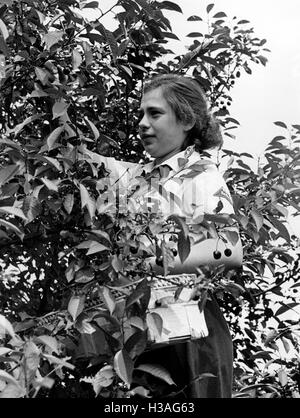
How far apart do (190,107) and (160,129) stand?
5.8 inches

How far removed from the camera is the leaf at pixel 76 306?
169 centimetres

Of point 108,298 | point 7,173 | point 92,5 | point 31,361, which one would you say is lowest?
point 31,361

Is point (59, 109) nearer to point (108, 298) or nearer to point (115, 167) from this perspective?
point (115, 167)

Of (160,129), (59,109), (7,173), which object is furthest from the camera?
(160,129)

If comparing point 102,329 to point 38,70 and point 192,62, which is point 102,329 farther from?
point 192,62

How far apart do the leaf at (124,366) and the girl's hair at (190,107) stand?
2.80 ft

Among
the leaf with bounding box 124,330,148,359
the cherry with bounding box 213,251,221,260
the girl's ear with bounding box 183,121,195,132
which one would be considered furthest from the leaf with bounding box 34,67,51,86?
the leaf with bounding box 124,330,148,359

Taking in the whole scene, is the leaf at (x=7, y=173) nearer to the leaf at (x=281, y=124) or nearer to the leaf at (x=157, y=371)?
the leaf at (x=157, y=371)

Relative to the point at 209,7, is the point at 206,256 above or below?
below

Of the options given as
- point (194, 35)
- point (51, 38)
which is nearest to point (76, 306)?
point (51, 38)

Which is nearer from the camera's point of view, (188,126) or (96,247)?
(96,247)

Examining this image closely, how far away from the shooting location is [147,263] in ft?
6.29

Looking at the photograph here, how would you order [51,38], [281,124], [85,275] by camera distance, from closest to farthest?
[85,275], [51,38], [281,124]

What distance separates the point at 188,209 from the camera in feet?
6.61
